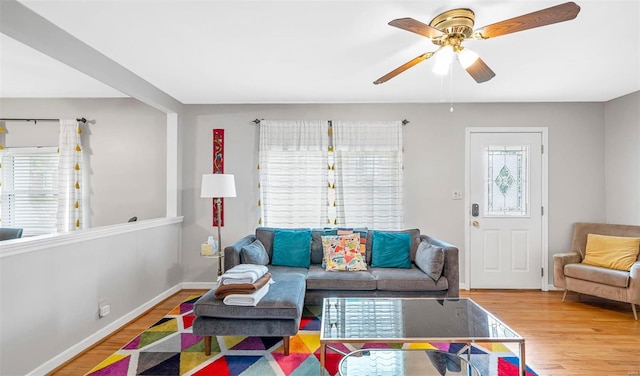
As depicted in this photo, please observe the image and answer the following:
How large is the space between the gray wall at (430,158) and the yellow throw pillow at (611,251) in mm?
394

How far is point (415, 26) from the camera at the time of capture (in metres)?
1.77

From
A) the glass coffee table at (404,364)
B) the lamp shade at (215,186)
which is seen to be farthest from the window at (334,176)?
the glass coffee table at (404,364)

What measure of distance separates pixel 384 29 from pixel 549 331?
297 cm

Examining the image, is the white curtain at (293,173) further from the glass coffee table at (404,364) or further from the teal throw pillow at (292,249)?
the glass coffee table at (404,364)

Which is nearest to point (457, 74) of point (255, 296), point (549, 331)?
point (549, 331)

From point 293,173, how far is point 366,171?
0.92 metres

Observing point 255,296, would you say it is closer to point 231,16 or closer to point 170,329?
point 170,329

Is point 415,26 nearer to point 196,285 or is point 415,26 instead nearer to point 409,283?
point 409,283

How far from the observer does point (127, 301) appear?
305 centimetres

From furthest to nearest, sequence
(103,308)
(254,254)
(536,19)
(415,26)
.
Result: (254,254) < (103,308) < (415,26) < (536,19)

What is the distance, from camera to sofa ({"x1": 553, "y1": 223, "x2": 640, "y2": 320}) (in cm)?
313

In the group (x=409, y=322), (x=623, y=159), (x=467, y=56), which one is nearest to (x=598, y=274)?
(x=623, y=159)

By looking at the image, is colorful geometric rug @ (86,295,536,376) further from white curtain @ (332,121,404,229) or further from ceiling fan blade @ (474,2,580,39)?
ceiling fan blade @ (474,2,580,39)

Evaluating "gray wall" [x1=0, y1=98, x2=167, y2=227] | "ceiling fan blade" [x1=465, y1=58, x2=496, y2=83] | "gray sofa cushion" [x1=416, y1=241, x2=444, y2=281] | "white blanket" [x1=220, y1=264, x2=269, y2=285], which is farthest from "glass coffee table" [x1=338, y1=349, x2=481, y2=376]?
"gray wall" [x1=0, y1=98, x2=167, y2=227]
